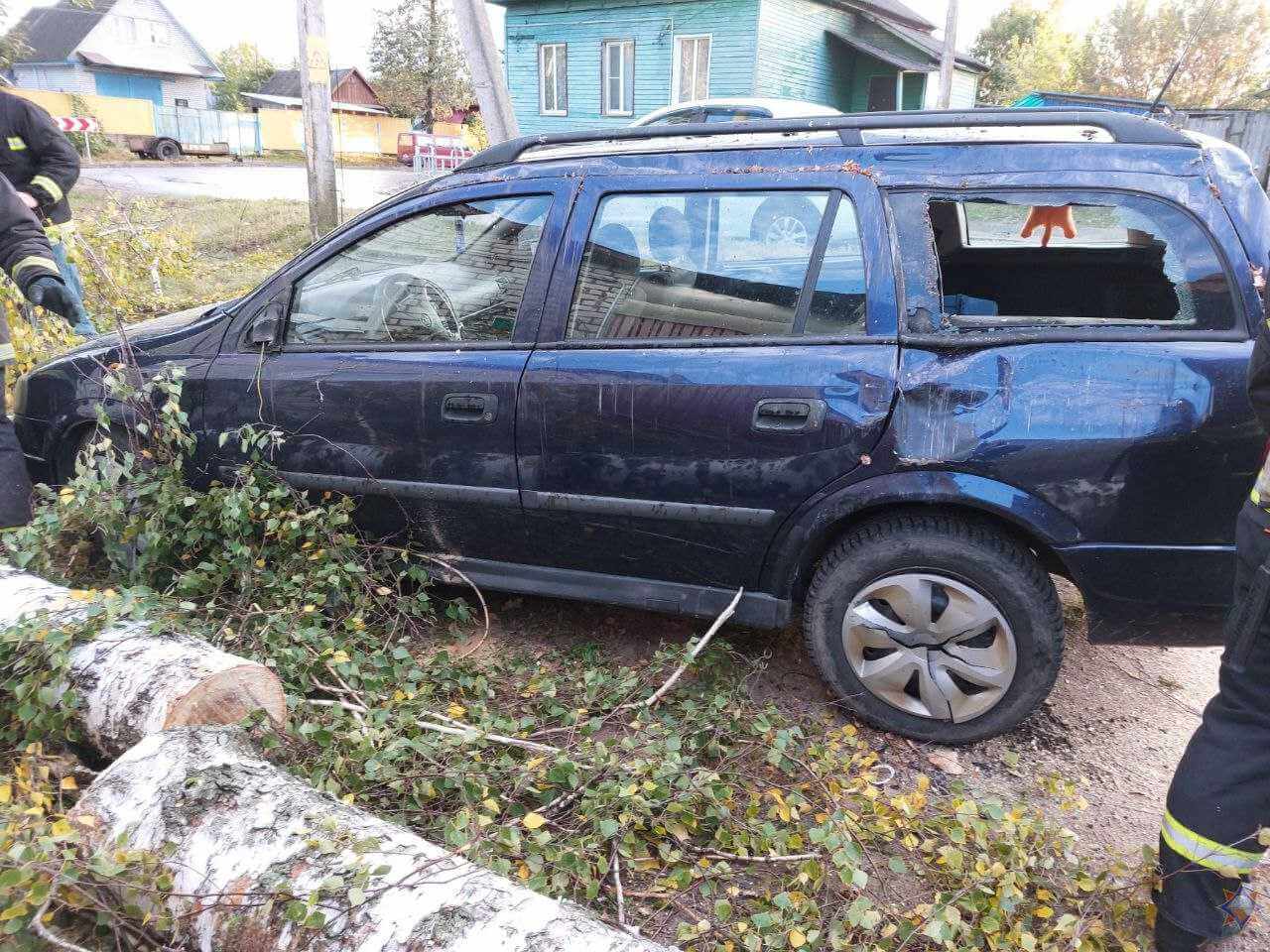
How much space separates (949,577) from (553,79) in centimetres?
2263

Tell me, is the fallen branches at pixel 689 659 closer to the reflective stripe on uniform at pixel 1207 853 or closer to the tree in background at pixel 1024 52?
the reflective stripe on uniform at pixel 1207 853

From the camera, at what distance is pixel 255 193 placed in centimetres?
1969

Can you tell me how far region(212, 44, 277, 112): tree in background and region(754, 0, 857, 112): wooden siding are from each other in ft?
143

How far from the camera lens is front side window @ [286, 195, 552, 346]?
307cm

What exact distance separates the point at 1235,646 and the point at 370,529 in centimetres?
273

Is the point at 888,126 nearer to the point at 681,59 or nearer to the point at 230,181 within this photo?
the point at 681,59

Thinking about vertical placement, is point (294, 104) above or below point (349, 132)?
above

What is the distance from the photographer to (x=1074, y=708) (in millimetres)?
3006

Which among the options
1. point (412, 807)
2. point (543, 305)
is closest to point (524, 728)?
point (412, 807)

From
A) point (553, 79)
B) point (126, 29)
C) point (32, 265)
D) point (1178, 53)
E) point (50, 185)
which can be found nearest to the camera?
Answer: point (32, 265)

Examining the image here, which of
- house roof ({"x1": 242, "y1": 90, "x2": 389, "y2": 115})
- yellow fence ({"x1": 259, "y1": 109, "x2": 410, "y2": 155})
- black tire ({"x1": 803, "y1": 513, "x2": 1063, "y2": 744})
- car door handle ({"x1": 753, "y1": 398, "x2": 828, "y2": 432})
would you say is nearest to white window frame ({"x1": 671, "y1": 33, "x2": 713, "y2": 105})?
car door handle ({"x1": 753, "y1": 398, "x2": 828, "y2": 432})

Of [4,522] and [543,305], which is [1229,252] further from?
[4,522]

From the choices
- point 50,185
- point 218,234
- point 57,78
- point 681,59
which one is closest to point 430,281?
point 50,185

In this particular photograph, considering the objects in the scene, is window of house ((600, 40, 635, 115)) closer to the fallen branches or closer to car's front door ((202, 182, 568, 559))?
car's front door ((202, 182, 568, 559))
